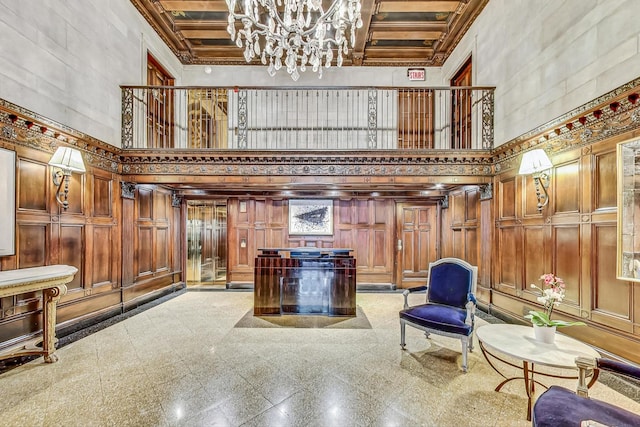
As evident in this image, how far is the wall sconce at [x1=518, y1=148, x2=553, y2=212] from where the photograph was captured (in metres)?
3.45

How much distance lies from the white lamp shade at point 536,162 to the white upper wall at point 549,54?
1.47 feet

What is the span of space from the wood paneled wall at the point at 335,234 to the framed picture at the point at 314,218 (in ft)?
0.40

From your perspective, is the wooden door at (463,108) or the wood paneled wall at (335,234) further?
the wood paneled wall at (335,234)

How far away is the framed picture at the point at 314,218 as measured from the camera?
656cm

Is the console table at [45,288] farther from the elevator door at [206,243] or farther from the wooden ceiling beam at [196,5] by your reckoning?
the wooden ceiling beam at [196,5]

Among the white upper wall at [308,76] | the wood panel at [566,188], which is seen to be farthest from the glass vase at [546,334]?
the white upper wall at [308,76]

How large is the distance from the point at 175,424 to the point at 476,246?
4979mm

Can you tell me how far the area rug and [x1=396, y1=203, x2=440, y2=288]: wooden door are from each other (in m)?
2.44

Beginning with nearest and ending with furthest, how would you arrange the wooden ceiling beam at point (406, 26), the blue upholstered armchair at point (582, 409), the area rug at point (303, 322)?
the blue upholstered armchair at point (582, 409)
the area rug at point (303, 322)
the wooden ceiling beam at point (406, 26)

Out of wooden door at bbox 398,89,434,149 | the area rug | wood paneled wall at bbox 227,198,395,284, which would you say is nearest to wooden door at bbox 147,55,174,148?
wood paneled wall at bbox 227,198,395,284

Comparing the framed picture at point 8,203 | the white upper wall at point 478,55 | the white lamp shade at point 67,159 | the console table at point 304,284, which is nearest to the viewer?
the white upper wall at point 478,55

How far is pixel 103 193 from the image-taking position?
14.4 ft

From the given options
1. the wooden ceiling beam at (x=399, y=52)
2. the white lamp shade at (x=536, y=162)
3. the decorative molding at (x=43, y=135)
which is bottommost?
the white lamp shade at (x=536, y=162)

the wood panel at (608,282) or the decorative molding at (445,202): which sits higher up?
the decorative molding at (445,202)
